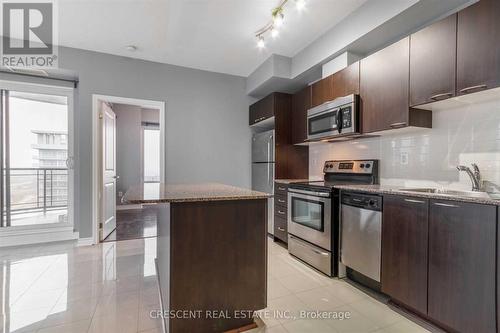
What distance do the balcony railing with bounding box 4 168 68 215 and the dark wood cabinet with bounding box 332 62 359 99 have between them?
406 centimetres

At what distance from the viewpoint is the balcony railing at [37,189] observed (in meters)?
3.43

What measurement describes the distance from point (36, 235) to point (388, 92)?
15.9 ft

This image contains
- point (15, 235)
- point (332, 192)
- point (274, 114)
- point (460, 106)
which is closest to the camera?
point (460, 106)

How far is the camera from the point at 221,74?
13.6 ft

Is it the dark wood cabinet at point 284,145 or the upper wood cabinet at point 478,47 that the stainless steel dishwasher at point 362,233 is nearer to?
the upper wood cabinet at point 478,47

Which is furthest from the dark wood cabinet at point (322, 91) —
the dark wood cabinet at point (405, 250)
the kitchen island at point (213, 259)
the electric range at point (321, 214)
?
the kitchen island at point (213, 259)

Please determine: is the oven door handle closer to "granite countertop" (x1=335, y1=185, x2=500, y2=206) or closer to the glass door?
"granite countertop" (x1=335, y1=185, x2=500, y2=206)

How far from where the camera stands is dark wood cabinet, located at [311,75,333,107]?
9.29 ft

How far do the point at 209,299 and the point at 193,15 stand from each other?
2.73 meters

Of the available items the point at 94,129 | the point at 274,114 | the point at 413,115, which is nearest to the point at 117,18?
the point at 94,129

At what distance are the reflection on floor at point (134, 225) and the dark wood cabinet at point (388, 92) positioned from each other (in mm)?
3560

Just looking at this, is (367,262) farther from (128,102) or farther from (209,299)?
(128,102)

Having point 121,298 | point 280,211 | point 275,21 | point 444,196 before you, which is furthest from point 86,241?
point 444,196

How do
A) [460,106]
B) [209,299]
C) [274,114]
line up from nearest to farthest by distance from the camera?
1. [209,299]
2. [460,106]
3. [274,114]
